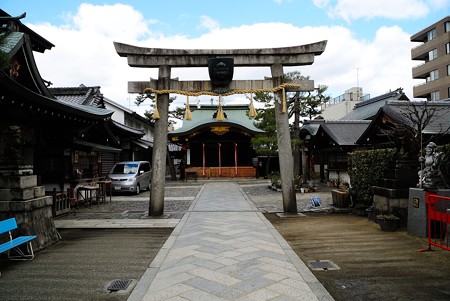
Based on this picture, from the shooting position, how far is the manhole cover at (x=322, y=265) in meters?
4.97

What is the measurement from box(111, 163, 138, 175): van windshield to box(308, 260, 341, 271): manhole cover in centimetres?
1418

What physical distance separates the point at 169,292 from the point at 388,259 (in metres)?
3.69

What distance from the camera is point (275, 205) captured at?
12195 mm

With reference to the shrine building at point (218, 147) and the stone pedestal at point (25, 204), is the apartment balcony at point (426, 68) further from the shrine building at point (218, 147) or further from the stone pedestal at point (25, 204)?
the stone pedestal at point (25, 204)

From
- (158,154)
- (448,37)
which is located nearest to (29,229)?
(158,154)

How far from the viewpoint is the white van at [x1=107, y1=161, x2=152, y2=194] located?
17.0m

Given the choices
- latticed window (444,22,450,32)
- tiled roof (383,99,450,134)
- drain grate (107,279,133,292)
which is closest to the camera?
drain grate (107,279,133,292)

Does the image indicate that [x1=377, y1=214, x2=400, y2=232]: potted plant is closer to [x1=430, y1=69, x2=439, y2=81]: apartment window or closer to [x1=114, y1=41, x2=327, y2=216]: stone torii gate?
[x1=114, y1=41, x2=327, y2=216]: stone torii gate

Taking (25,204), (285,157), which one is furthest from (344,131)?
(25,204)

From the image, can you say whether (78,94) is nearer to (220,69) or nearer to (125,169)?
(125,169)

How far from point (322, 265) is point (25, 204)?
5462mm

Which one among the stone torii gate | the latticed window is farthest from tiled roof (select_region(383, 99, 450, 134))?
the latticed window

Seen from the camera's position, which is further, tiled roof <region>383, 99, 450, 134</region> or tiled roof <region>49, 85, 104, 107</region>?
tiled roof <region>49, 85, 104, 107</region>

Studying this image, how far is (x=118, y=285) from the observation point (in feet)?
14.3
